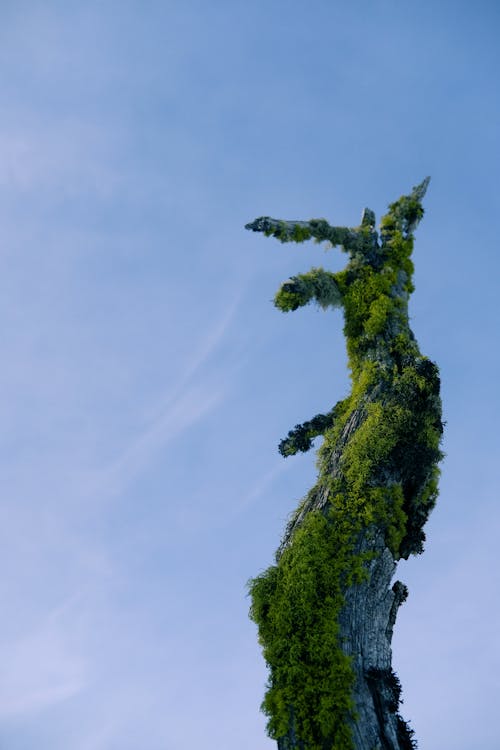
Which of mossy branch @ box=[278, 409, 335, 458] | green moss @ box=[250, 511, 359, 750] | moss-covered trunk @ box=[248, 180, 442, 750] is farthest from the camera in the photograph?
mossy branch @ box=[278, 409, 335, 458]

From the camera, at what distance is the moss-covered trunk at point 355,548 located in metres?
6.39

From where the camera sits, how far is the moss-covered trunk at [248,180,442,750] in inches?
252

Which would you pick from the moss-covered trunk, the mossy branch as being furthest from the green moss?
the mossy branch

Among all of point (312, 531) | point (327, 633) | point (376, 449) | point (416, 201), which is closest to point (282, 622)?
point (327, 633)

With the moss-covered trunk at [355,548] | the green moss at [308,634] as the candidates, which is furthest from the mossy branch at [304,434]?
the green moss at [308,634]

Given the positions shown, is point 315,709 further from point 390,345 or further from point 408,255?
point 408,255

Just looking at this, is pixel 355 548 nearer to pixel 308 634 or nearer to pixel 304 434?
pixel 308 634

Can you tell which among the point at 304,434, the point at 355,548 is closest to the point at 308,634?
the point at 355,548

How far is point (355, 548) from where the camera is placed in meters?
7.30

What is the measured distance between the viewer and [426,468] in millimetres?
8227

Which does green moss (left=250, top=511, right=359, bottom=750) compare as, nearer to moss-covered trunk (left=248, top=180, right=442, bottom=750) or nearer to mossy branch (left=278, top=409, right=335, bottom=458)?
moss-covered trunk (left=248, top=180, right=442, bottom=750)

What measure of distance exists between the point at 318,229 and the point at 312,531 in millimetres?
5902

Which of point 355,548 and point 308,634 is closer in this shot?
point 308,634

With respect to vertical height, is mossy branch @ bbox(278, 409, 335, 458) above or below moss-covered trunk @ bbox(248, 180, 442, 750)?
above
